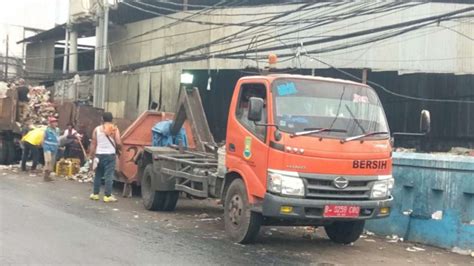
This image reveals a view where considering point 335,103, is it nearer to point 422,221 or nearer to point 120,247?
point 422,221

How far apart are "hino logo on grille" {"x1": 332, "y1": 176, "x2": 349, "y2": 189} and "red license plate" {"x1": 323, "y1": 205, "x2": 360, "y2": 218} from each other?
0.24 metres

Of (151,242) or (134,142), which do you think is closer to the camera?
(151,242)

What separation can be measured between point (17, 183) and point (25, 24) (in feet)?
154

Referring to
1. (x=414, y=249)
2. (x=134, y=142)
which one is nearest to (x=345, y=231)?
(x=414, y=249)

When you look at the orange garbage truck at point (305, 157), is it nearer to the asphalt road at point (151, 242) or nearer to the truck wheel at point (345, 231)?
the truck wheel at point (345, 231)

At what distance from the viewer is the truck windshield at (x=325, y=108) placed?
702 cm

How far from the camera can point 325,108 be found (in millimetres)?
7207

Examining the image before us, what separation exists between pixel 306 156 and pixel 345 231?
1803 millimetres

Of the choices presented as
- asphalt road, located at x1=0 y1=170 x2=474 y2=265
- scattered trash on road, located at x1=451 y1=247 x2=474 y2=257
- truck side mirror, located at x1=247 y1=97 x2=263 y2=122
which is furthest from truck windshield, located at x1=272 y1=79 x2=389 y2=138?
scattered trash on road, located at x1=451 y1=247 x2=474 y2=257

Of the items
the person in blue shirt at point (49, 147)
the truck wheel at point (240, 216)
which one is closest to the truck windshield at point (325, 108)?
the truck wheel at point (240, 216)

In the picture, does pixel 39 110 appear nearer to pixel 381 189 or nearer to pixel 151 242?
pixel 151 242

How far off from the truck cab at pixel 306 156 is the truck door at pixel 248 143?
0.01m

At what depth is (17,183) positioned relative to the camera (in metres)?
13.5

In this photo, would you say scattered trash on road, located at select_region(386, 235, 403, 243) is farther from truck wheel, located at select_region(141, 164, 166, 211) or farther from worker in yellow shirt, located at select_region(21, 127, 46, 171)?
worker in yellow shirt, located at select_region(21, 127, 46, 171)
